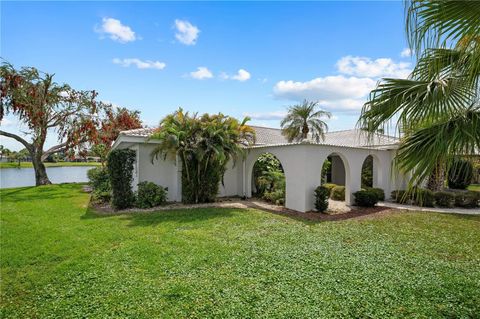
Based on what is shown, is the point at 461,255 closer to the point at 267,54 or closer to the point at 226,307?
the point at 226,307

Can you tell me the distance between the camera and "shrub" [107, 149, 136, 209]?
12.7 m

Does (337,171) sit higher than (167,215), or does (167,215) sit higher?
(337,171)

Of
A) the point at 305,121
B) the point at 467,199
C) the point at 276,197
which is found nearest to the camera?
the point at 467,199

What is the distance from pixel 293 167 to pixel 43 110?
2235 cm

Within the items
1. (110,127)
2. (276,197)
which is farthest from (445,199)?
(110,127)

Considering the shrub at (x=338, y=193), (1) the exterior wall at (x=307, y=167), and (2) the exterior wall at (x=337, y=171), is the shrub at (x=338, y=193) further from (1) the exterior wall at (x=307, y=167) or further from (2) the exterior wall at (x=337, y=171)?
(2) the exterior wall at (x=337, y=171)

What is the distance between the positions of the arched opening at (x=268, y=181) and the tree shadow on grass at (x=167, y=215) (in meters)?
2.97

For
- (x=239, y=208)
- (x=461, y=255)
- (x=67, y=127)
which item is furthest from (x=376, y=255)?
(x=67, y=127)

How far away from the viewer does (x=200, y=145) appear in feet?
43.3

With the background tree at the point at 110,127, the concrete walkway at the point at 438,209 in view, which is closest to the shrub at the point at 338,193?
the concrete walkway at the point at 438,209

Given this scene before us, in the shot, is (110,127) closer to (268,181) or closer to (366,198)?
(268,181)

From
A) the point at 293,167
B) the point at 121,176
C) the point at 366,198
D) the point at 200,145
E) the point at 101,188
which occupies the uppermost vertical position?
the point at 200,145

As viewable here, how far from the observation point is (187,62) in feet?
43.0

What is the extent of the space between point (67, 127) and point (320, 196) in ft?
77.5
